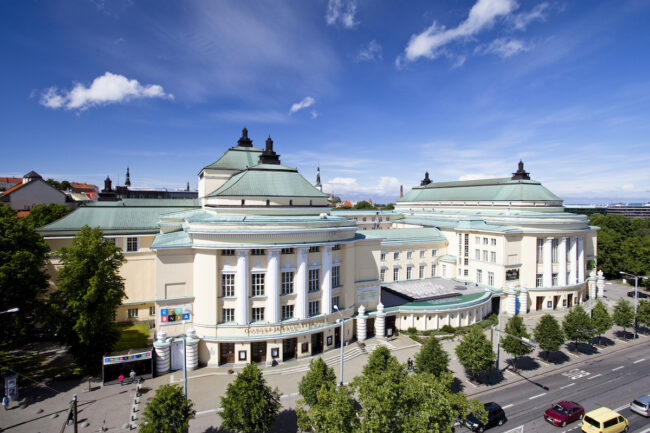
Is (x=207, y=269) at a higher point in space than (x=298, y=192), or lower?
lower

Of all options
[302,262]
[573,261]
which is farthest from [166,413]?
[573,261]

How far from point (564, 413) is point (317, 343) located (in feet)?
78.2

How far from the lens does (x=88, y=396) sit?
31.6 metres

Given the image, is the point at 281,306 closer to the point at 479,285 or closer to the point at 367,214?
the point at 479,285

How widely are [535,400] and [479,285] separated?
2810 cm

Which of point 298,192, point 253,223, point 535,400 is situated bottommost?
point 535,400

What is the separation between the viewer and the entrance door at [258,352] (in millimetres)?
37812

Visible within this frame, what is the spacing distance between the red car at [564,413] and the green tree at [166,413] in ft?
92.5

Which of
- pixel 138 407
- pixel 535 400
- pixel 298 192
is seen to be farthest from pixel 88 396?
pixel 535 400

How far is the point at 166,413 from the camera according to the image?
72.8 ft

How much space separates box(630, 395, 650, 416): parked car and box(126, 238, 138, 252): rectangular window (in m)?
60.5

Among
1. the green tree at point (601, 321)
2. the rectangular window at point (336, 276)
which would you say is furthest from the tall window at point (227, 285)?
the green tree at point (601, 321)

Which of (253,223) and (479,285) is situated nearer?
(253,223)

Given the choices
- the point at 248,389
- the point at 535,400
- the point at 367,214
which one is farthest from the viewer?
the point at 367,214
